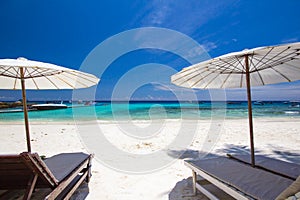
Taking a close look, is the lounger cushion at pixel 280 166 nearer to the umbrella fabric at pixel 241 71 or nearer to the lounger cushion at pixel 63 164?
the umbrella fabric at pixel 241 71

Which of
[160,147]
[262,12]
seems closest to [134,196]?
[160,147]

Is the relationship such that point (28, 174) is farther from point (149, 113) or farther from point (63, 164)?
point (149, 113)

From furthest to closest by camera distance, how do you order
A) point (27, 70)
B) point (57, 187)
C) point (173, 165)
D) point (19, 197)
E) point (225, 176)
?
point (173, 165), point (27, 70), point (19, 197), point (225, 176), point (57, 187)

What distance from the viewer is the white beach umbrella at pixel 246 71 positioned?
2.65 meters

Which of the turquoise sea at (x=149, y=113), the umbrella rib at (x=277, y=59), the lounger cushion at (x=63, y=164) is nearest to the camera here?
the lounger cushion at (x=63, y=164)

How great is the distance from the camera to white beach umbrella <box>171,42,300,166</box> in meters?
2.65

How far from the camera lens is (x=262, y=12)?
10.3m

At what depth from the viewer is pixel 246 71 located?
2697mm

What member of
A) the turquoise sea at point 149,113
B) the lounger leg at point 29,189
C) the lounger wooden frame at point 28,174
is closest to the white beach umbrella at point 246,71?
the lounger wooden frame at point 28,174

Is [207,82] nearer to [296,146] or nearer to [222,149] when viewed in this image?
[222,149]

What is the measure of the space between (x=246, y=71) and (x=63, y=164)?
10.7ft

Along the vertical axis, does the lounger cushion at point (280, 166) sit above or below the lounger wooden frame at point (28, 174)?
below

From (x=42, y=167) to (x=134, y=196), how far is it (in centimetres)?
147

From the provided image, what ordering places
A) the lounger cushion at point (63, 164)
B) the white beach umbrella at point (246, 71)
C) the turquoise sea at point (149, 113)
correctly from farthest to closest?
the turquoise sea at point (149, 113), the white beach umbrella at point (246, 71), the lounger cushion at point (63, 164)
